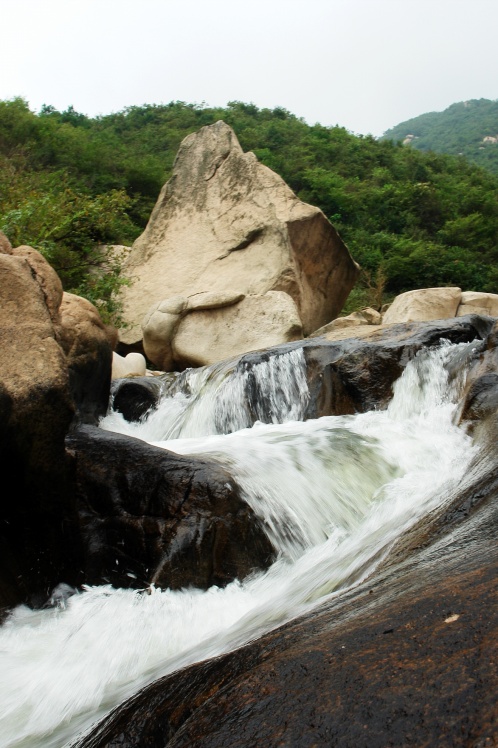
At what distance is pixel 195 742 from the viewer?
4.91ft

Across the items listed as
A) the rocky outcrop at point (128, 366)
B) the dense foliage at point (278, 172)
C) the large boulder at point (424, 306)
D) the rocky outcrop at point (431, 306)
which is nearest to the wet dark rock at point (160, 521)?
the rocky outcrop at point (128, 366)

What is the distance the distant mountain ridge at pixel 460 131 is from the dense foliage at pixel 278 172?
2033cm

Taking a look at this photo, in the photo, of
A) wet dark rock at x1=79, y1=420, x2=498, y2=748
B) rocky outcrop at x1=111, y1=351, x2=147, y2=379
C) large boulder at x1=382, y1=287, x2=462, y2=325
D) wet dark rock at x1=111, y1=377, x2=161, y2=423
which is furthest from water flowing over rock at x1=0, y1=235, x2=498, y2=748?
large boulder at x1=382, y1=287, x2=462, y2=325

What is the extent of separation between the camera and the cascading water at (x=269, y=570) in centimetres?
280

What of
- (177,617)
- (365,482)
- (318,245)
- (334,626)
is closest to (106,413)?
(365,482)

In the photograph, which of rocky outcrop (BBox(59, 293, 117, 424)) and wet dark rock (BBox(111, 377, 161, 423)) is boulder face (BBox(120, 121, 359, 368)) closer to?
wet dark rock (BBox(111, 377, 161, 423))

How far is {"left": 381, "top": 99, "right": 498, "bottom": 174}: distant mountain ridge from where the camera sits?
59619 millimetres

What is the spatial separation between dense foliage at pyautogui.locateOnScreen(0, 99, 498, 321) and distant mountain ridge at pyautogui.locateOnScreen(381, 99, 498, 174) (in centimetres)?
2033

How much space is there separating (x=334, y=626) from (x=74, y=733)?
1.12 m

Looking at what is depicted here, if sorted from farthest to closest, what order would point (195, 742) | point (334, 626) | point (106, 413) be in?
point (106, 413) < point (334, 626) < point (195, 742)

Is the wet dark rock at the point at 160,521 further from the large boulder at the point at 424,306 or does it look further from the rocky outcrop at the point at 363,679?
the large boulder at the point at 424,306

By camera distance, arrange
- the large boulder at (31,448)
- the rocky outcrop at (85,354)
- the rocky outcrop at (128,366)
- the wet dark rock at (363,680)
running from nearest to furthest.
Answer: the wet dark rock at (363,680) → the large boulder at (31,448) → the rocky outcrop at (85,354) → the rocky outcrop at (128,366)

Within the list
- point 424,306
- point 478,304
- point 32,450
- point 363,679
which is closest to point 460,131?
point 478,304

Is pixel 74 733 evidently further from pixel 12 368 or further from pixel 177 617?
pixel 12 368
